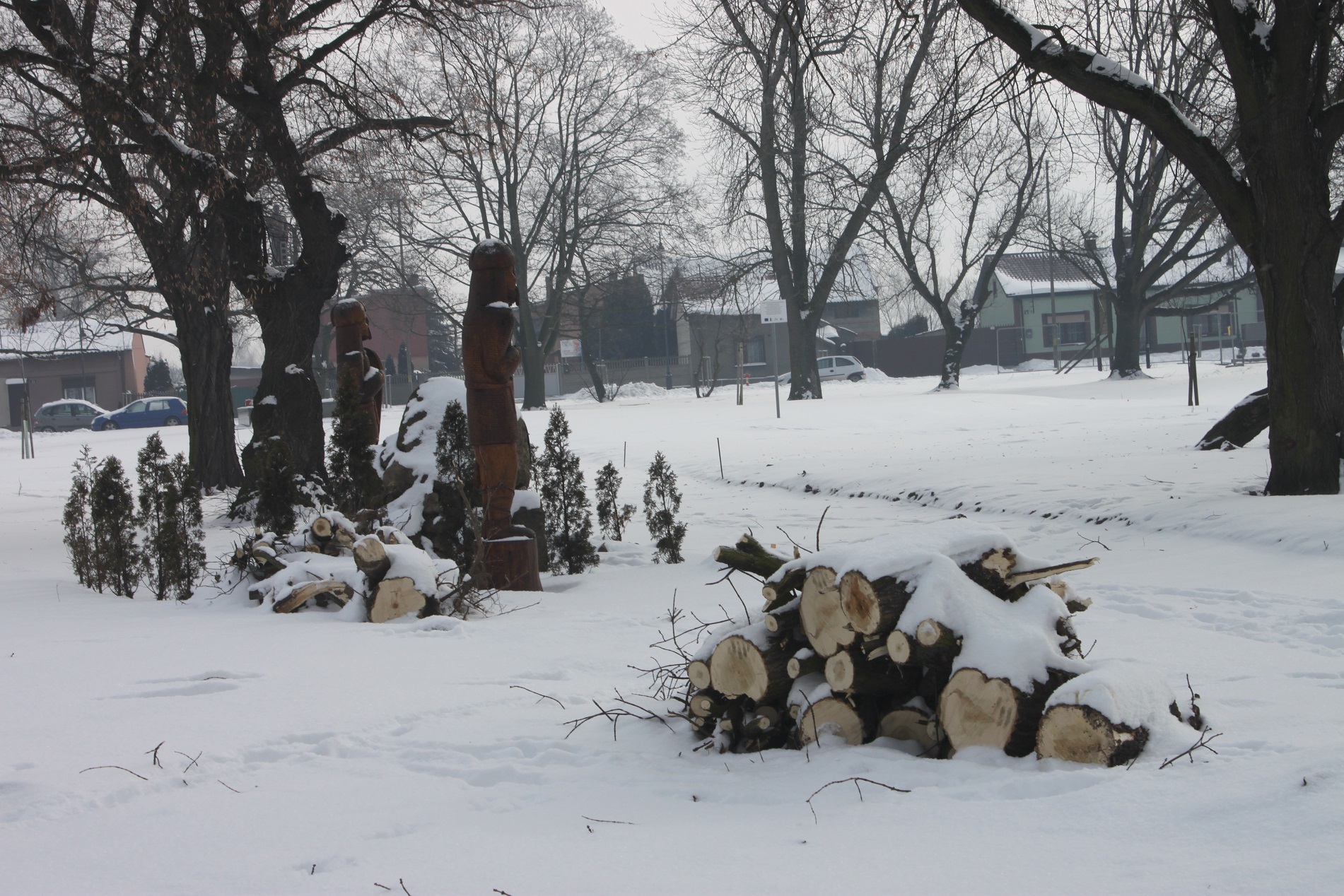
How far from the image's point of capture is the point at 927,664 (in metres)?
3.50

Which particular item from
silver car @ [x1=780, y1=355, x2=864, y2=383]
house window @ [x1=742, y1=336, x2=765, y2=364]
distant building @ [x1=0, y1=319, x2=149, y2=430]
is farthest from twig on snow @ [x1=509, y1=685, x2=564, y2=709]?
house window @ [x1=742, y1=336, x2=765, y2=364]

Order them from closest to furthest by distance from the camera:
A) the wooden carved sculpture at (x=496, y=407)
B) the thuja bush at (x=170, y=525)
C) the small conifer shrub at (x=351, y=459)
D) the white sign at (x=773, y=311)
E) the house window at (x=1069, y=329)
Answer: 1. the wooden carved sculpture at (x=496, y=407)
2. the thuja bush at (x=170, y=525)
3. the small conifer shrub at (x=351, y=459)
4. the white sign at (x=773, y=311)
5. the house window at (x=1069, y=329)

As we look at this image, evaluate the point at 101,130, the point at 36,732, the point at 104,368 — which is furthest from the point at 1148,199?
the point at 104,368

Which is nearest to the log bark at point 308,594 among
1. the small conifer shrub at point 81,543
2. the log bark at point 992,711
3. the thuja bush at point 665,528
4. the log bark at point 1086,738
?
the small conifer shrub at point 81,543

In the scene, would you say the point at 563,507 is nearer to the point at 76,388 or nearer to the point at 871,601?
the point at 871,601

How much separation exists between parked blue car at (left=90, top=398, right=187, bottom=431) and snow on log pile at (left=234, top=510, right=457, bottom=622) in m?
35.9

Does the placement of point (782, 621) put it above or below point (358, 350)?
below

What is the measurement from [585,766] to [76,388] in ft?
212

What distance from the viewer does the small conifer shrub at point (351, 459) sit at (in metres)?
8.22

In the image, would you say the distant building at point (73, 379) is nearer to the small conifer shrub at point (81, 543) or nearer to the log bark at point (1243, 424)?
the small conifer shrub at point (81, 543)

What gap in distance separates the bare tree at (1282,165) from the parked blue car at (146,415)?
124 feet

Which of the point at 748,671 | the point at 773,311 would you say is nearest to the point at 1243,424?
the point at 748,671

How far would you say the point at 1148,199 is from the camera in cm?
2688

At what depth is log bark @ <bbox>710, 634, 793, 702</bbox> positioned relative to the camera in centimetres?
370
